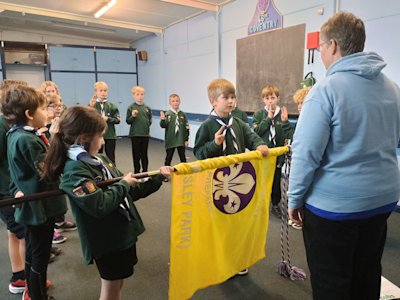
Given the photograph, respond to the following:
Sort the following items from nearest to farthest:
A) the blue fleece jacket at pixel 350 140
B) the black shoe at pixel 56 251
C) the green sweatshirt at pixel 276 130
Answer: the blue fleece jacket at pixel 350 140 → the black shoe at pixel 56 251 → the green sweatshirt at pixel 276 130

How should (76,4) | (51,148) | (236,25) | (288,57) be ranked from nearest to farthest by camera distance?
1. (51,148)
2. (288,57)
3. (236,25)
4. (76,4)

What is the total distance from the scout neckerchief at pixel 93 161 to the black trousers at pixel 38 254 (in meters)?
0.59

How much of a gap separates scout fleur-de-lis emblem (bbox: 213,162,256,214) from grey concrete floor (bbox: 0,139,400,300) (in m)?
0.71

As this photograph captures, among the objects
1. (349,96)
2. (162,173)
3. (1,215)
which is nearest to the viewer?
(349,96)

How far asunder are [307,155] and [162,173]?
687mm

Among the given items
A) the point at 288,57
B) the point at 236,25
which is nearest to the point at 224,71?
the point at 236,25

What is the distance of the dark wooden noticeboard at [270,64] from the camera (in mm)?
4754

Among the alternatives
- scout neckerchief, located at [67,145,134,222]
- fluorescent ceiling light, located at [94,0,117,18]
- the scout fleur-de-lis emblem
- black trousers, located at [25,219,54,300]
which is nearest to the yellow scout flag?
the scout fleur-de-lis emblem

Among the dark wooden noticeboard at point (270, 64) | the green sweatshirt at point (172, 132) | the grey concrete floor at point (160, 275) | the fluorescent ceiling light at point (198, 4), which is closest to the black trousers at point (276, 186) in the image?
the grey concrete floor at point (160, 275)

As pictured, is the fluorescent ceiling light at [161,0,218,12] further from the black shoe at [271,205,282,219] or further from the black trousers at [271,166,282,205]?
the black shoe at [271,205,282,219]

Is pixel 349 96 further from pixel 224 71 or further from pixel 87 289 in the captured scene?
pixel 224 71

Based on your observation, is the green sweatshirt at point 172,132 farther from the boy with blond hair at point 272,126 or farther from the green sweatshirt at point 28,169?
the green sweatshirt at point 28,169

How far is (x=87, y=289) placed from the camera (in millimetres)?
2191

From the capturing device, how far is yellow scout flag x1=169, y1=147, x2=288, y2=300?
1.59 m
